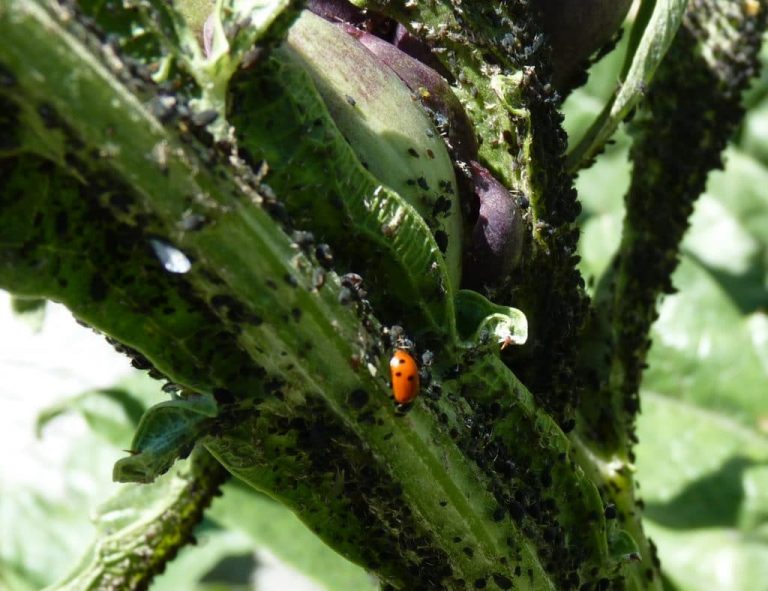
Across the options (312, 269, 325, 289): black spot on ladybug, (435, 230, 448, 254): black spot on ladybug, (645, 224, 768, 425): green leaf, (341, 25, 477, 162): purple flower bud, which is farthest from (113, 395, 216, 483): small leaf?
(645, 224, 768, 425): green leaf

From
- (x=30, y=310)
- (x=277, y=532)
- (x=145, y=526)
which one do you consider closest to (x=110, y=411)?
(x=277, y=532)

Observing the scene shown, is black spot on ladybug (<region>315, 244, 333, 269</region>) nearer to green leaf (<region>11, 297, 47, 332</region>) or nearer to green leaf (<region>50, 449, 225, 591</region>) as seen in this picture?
green leaf (<region>50, 449, 225, 591</region>)

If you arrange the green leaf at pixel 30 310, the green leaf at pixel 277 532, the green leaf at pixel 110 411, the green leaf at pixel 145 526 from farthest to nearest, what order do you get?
the green leaf at pixel 110 411, the green leaf at pixel 277 532, the green leaf at pixel 30 310, the green leaf at pixel 145 526

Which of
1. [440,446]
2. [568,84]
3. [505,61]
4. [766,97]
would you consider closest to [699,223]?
[766,97]

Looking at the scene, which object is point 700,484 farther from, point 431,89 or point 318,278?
point 318,278

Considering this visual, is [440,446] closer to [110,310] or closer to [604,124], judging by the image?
[110,310]

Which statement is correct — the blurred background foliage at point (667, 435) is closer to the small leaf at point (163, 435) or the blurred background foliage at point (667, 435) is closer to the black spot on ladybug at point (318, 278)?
the small leaf at point (163, 435)

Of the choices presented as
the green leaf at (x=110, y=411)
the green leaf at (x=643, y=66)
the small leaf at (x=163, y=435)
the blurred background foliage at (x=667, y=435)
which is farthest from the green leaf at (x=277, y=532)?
the small leaf at (x=163, y=435)
